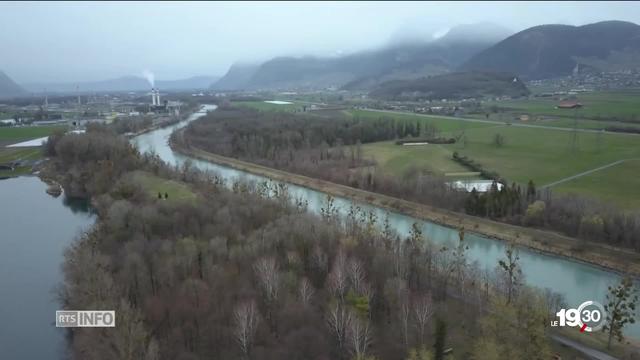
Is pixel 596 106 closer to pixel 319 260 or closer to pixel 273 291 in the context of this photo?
pixel 319 260

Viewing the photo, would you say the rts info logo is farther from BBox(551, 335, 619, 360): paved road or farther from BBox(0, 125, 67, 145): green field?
BBox(0, 125, 67, 145): green field

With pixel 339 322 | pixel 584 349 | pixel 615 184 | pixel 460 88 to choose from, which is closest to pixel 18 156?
pixel 339 322

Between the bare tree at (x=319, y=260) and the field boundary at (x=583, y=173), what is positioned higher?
the field boundary at (x=583, y=173)

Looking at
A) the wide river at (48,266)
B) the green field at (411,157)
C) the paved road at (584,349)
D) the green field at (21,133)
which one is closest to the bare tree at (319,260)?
the paved road at (584,349)

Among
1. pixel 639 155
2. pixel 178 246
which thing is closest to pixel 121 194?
pixel 178 246

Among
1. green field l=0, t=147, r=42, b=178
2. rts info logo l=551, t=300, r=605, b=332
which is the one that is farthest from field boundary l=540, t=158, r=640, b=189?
green field l=0, t=147, r=42, b=178

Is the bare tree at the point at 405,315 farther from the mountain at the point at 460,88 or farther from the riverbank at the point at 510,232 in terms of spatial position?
the mountain at the point at 460,88

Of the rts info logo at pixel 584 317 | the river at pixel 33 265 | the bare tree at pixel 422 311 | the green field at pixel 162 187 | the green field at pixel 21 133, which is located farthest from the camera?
the green field at pixel 21 133

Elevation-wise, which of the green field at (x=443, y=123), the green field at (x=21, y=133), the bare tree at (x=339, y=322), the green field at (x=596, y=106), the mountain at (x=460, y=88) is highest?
the mountain at (x=460, y=88)

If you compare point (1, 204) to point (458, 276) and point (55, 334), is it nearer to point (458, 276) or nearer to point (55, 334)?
point (55, 334)
